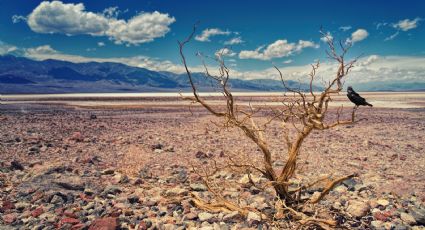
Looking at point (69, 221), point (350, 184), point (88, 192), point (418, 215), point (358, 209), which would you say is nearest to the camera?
point (69, 221)

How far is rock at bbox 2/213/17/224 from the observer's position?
228 inches

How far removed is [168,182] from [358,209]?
400cm

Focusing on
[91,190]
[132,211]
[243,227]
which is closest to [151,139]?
[91,190]

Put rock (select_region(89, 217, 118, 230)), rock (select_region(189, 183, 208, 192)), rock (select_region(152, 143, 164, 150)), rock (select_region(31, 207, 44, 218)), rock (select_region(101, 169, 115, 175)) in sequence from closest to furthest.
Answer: rock (select_region(89, 217, 118, 230)) → rock (select_region(31, 207, 44, 218)) → rock (select_region(189, 183, 208, 192)) → rock (select_region(101, 169, 115, 175)) → rock (select_region(152, 143, 164, 150))

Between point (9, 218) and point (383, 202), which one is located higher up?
point (383, 202)

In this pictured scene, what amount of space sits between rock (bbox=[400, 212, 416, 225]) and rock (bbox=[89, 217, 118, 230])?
444cm


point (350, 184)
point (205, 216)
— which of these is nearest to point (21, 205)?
point (205, 216)

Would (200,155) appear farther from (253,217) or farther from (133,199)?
(253,217)

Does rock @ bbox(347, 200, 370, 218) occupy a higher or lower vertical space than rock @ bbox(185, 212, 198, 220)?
higher

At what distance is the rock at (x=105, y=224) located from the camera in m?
5.30

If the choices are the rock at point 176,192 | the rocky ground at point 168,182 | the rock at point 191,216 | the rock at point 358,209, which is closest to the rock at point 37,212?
the rocky ground at point 168,182

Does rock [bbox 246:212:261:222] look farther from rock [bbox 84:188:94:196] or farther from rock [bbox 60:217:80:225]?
rock [bbox 84:188:94:196]

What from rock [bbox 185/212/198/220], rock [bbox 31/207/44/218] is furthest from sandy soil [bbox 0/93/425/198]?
rock [bbox 31/207/44/218]

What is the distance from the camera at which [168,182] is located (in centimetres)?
836
